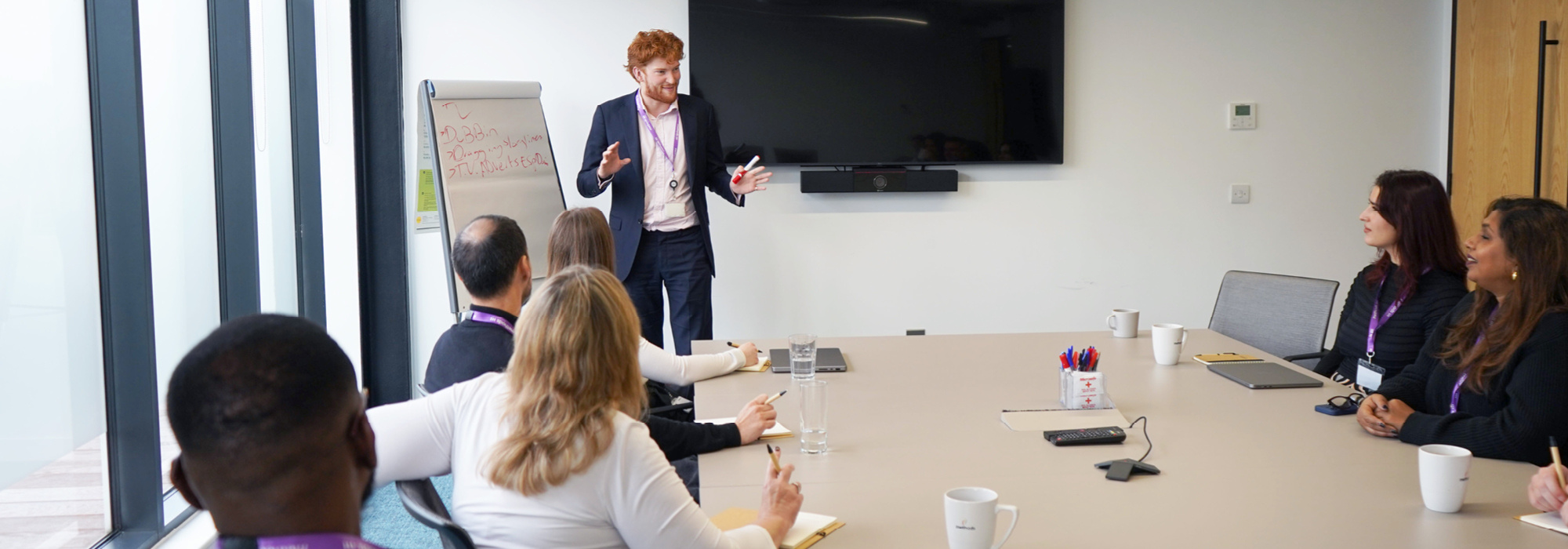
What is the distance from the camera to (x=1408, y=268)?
3.01m

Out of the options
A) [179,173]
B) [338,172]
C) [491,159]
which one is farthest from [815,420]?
[338,172]

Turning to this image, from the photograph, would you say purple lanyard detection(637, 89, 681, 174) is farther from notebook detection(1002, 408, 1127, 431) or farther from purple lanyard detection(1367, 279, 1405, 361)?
purple lanyard detection(1367, 279, 1405, 361)

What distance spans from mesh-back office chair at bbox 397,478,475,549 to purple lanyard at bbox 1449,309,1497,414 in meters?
1.94

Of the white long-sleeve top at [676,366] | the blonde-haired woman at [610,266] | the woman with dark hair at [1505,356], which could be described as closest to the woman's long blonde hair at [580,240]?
the blonde-haired woman at [610,266]

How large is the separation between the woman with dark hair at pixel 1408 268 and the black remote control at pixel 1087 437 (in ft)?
3.97

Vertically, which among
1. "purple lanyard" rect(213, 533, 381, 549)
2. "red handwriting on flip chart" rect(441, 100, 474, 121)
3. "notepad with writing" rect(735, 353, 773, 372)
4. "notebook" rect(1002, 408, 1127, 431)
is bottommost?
"notebook" rect(1002, 408, 1127, 431)

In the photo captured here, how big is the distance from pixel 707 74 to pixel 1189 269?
252 cm

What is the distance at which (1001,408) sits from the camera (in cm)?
235

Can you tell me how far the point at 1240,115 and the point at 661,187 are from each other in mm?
A: 2825

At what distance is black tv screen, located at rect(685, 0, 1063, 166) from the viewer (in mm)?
4922

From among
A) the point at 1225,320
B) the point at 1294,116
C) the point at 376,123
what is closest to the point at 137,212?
the point at 376,123

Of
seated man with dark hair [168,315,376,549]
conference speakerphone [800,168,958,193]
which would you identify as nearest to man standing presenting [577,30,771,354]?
conference speakerphone [800,168,958,193]

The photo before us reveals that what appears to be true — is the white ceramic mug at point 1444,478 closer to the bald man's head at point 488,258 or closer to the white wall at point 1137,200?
the bald man's head at point 488,258

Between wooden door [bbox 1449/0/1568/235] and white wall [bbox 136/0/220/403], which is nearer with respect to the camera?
white wall [bbox 136/0/220/403]
